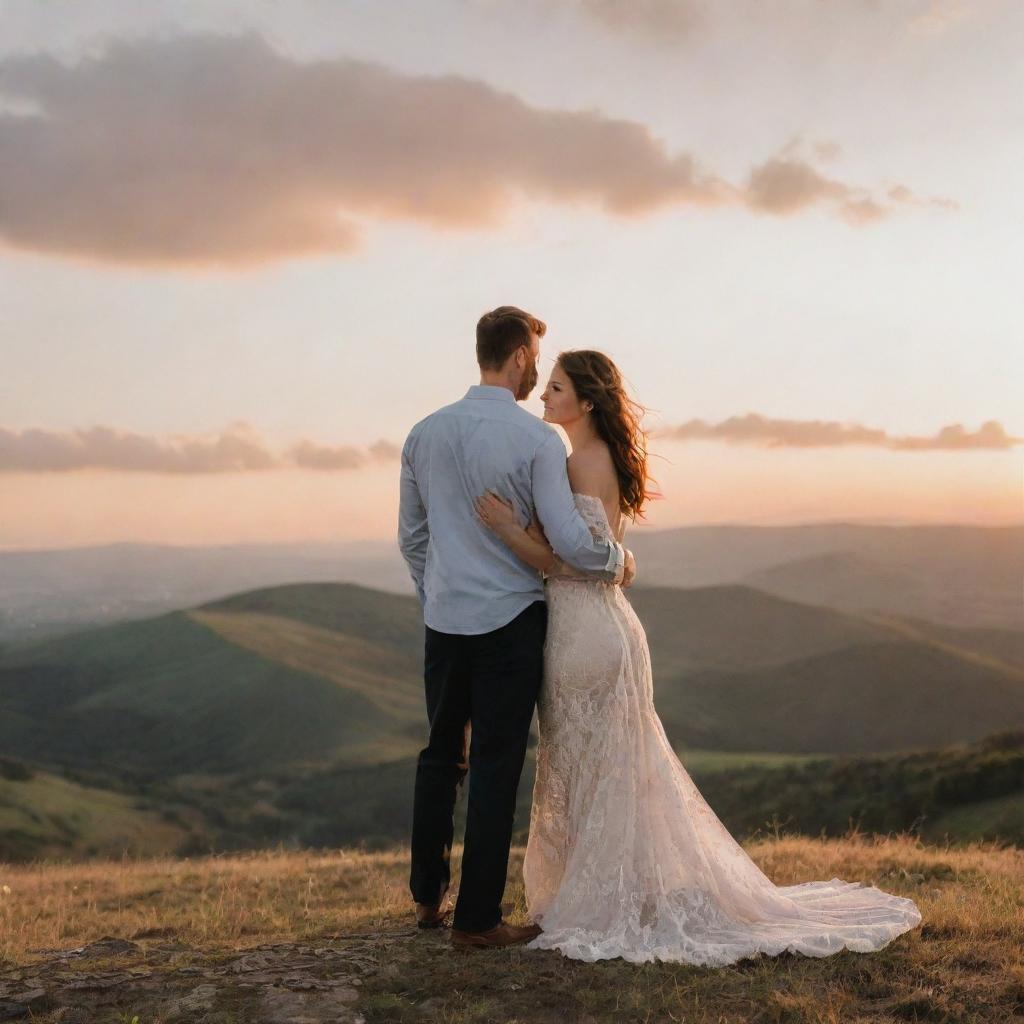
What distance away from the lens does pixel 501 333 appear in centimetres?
586

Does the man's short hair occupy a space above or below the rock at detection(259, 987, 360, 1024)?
above

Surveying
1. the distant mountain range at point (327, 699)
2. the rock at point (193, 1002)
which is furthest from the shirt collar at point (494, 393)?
the distant mountain range at point (327, 699)

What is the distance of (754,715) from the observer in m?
96.4

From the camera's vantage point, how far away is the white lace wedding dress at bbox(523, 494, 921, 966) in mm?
6027

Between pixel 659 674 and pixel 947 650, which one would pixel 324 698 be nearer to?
pixel 659 674

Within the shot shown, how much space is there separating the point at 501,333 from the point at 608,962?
3.29 m

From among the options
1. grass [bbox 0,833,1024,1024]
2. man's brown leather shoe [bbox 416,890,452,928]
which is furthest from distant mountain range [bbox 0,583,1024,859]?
man's brown leather shoe [bbox 416,890,452,928]

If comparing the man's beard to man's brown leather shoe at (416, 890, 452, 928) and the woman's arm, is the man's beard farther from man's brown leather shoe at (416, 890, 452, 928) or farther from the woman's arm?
man's brown leather shoe at (416, 890, 452, 928)

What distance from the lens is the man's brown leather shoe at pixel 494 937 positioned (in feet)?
19.6

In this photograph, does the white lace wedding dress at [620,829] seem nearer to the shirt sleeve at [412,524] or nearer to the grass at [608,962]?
the grass at [608,962]

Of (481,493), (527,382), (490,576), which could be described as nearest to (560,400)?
(527,382)

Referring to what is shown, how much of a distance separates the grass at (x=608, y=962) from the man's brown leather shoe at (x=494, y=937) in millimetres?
68

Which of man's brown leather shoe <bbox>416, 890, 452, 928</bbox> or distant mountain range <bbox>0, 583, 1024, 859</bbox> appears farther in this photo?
distant mountain range <bbox>0, 583, 1024, 859</bbox>

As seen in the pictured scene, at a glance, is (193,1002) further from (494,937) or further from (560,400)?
(560,400)
